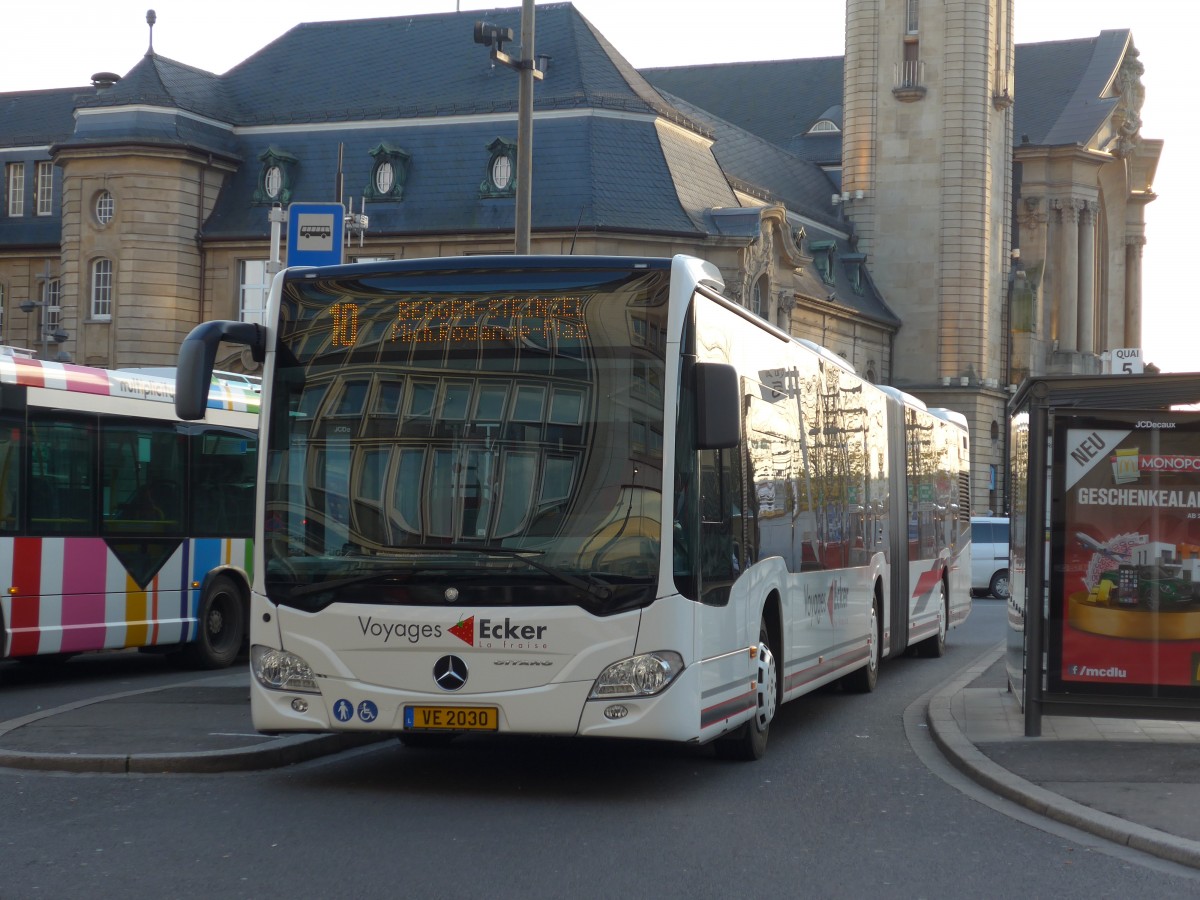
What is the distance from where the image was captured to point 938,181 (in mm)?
76750

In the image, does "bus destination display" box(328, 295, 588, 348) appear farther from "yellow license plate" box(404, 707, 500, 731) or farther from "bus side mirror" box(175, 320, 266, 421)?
"yellow license plate" box(404, 707, 500, 731)

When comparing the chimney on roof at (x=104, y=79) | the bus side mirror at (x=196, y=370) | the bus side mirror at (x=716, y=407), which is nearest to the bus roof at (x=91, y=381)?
the bus side mirror at (x=196, y=370)

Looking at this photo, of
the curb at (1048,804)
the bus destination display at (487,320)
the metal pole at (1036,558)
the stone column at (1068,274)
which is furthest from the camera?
the stone column at (1068,274)

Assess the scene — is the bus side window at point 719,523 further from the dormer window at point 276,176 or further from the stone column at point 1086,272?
the stone column at point 1086,272

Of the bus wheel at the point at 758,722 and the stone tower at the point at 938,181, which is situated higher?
the stone tower at the point at 938,181

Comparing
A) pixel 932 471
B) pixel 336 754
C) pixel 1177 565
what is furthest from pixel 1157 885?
pixel 932 471

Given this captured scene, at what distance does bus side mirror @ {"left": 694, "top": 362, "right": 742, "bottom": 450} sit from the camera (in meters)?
9.73

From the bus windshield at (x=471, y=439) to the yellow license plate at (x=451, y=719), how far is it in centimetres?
56

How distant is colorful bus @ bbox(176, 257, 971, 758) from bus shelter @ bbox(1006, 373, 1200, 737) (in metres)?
2.66

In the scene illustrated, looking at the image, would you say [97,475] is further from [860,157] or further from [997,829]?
[860,157]

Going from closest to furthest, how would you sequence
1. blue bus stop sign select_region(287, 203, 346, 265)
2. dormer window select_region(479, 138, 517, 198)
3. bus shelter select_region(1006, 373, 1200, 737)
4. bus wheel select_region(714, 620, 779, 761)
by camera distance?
bus wheel select_region(714, 620, 779, 761) → bus shelter select_region(1006, 373, 1200, 737) → blue bus stop sign select_region(287, 203, 346, 265) → dormer window select_region(479, 138, 517, 198)

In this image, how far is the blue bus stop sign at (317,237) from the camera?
18578 millimetres

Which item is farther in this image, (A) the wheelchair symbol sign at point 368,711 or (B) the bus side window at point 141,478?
(B) the bus side window at point 141,478

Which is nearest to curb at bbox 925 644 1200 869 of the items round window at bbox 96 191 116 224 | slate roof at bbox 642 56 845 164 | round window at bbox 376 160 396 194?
round window at bbox 376 160 396 194
